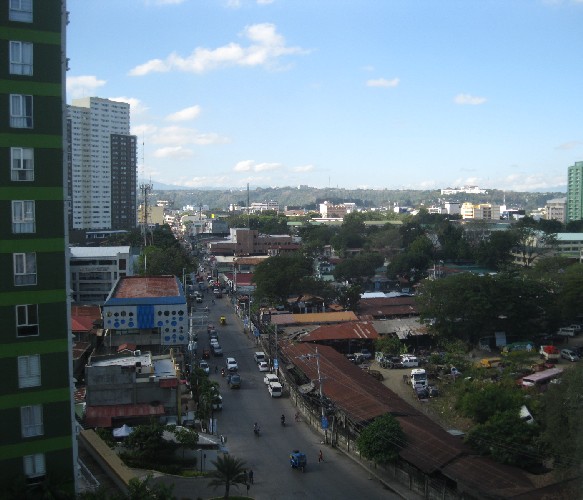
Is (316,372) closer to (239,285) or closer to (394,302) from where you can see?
(394,302)

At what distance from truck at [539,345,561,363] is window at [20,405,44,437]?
1365 centimetres

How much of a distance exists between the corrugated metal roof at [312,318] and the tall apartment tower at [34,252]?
1421 cm

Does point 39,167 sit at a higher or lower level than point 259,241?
higher

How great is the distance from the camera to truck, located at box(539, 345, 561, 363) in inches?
626

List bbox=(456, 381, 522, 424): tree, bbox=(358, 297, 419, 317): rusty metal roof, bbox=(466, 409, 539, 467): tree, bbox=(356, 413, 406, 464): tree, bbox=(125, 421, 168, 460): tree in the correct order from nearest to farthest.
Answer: bbox=(125, 421, 168, 460): tree < bbox=(466, 409, 539, 467): tree < bbox=(356, 413, 406, 464): tree < bbox=(456, 381, 522, 424): tree < bbox=(358, 297, 419, 317): rusty metal roof

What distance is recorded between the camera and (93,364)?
10414 millimetres

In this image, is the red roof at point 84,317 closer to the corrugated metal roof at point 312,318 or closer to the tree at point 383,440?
the corrugated metal roof at point 312,318

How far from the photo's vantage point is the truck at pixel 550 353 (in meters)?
15.9

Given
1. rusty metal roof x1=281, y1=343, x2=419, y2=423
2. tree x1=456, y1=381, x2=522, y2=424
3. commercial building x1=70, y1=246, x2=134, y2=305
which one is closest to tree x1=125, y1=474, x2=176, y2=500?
rusty metal roof x1=281, y1=343, x2=419, y2=423

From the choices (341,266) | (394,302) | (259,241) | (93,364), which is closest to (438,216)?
(259,241)

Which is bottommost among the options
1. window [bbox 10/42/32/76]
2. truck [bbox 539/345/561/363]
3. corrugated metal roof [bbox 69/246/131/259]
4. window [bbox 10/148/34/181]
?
truck [bbox 539/345/561/363]

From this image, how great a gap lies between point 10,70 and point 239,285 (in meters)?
23.7

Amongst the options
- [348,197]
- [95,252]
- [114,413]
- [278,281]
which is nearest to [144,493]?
[114,413]

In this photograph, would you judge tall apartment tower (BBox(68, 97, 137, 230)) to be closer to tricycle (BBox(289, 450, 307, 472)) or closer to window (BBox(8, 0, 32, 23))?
tricycle (BBox(289, 450, 307, 472))
